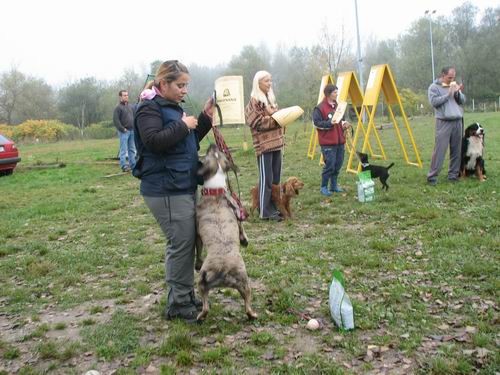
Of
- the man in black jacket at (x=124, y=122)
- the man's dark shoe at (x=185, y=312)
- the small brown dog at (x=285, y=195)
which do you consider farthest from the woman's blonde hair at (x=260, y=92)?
the man in black jacket at (x=124, y=122)

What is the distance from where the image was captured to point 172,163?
360 cm

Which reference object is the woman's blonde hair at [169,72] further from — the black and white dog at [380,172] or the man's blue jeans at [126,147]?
the man's blue jeans at [126,147]


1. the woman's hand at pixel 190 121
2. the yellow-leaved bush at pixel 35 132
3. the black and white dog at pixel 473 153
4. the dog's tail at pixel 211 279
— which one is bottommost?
the dog's tail at pixel 211 279

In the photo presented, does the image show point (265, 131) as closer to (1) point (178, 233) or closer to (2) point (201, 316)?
(1) point (178, 233)

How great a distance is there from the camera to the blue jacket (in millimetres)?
3416

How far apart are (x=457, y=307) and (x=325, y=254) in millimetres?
1808

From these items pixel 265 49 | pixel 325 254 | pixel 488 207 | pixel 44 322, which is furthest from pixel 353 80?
pixel 265 49

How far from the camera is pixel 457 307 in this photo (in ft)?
13.0

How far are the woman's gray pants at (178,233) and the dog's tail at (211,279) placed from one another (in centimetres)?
28

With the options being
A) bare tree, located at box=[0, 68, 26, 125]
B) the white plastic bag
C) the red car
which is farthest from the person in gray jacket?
bare tree, located at box=[0, 68, 26, 125]

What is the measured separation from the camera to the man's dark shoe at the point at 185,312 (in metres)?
3.95

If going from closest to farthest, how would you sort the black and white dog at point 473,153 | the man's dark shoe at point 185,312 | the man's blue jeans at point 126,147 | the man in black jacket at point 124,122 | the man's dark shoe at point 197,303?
1. the man's dark shoe at point 185,312
2. the man's dark shoe at point 197,303
3. the black and white dog at point 473,153
4. the man in black jacket at point 124,122
5. the man's blue jeans at point 126,147

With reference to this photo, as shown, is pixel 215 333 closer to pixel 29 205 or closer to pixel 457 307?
pixel 457 307

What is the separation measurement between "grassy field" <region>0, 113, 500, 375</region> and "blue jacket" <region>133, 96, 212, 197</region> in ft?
3.95
